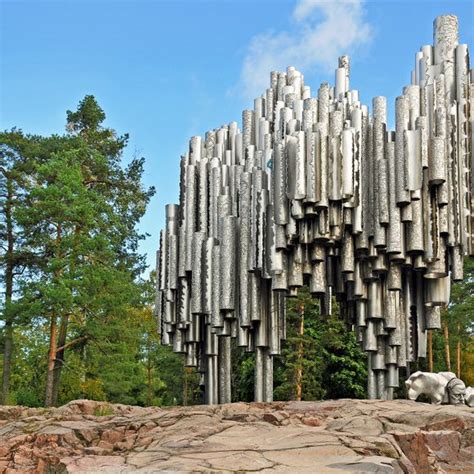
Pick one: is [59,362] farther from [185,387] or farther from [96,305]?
[185,387]

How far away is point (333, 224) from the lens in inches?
524

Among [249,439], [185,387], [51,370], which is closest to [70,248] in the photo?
[51,370]

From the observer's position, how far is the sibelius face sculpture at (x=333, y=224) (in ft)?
43.7

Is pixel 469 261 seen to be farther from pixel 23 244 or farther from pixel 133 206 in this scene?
pixel 23 244

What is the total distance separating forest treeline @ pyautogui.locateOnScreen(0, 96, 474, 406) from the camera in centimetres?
2427

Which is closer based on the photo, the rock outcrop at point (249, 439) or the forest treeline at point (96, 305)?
the rock outcrop at point (249, 439)

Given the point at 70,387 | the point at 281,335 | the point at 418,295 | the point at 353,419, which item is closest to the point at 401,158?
the point at 418,295

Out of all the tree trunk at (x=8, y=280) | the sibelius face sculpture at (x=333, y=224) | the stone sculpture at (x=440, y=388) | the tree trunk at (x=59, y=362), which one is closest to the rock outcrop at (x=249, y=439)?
the stone sculpture at (x=440, y=388)

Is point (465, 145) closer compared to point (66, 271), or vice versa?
point (465, 145)

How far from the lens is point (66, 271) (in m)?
24.0

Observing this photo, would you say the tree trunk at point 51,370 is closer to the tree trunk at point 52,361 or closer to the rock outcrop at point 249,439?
the tree trunk at point 52,361

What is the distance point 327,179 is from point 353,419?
4.29 meters

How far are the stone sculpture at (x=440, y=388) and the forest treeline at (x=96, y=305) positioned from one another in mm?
11646

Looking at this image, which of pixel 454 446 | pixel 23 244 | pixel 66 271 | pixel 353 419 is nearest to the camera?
pixel 454 446
